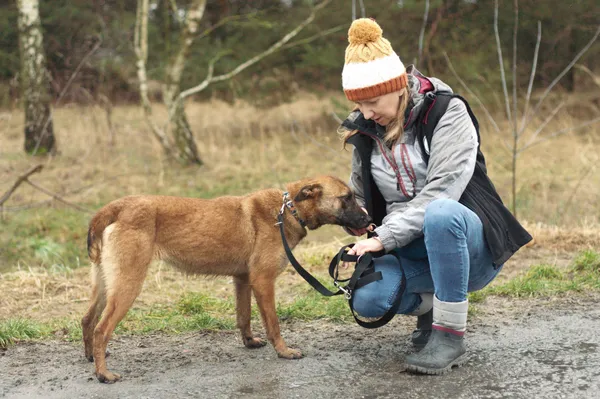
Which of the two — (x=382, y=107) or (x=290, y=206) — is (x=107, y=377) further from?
(x=382, y=107)

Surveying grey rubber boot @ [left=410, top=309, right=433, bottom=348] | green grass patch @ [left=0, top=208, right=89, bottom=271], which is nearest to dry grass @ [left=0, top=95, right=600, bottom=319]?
green grass patch @ [left=0, top=208, right=89, bottom=271]

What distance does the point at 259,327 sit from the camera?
5.15 m

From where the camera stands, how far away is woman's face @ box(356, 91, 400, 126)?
416 cm

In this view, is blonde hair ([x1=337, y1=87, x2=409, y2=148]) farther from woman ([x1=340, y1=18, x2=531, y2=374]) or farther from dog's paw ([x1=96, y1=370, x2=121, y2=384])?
dog's paw ([x1=96, y1=370, x2=121, y2=384])

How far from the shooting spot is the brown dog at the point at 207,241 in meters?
4.16

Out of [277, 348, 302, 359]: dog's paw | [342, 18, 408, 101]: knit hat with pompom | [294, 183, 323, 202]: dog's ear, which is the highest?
[342, 18, 408, 101]: knit hat with pompom

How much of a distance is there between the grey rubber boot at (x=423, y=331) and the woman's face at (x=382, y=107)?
1.26 m

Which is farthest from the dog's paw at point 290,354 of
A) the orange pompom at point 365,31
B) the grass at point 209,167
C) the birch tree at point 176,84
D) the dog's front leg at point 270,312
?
the birch tree at point 176,84

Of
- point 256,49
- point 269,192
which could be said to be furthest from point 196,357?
point 256,49

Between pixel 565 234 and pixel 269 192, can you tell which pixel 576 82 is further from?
pixel 269 192

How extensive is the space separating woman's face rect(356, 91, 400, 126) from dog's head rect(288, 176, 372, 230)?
2.30 ft

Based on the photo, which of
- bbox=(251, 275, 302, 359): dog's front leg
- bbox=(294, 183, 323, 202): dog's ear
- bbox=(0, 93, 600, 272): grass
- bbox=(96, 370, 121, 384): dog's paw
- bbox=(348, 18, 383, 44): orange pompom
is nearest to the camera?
bbox=(96, 370, 121, 384): dog's paw

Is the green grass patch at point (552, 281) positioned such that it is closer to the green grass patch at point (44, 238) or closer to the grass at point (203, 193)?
the grass at point (203, 193)

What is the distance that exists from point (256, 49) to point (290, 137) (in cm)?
223
